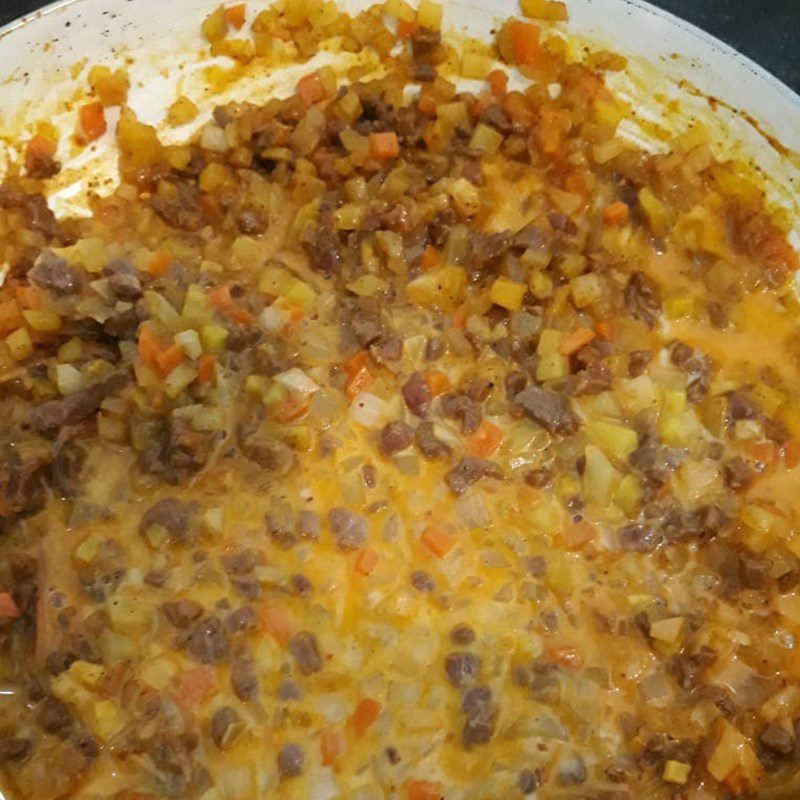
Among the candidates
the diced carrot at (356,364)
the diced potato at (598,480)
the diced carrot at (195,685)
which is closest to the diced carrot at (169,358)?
the diced carrot at (356,364)

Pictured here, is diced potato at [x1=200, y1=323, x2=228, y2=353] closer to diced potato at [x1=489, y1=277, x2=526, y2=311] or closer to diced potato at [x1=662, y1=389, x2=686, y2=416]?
diced potato at [x1=489, y1=277, x2=526, y2=311]

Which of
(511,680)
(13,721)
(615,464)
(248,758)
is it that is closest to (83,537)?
(13,721)

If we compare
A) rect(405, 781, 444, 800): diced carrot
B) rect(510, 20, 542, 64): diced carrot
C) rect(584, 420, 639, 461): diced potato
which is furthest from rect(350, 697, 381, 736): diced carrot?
rect(510, 20, 542, 64): diced carrot

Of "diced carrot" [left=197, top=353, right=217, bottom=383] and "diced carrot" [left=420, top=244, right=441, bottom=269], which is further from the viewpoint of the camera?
"diced carrot" [left=420, top=244, right=441, bottom=269]

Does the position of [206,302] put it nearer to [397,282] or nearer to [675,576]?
[397,282]

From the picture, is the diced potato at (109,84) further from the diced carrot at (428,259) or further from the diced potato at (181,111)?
the diced carrot at (428,259)

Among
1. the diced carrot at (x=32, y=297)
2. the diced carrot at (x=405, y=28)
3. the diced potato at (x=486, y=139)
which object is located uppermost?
the diced carrot at (x=405, y=28)
